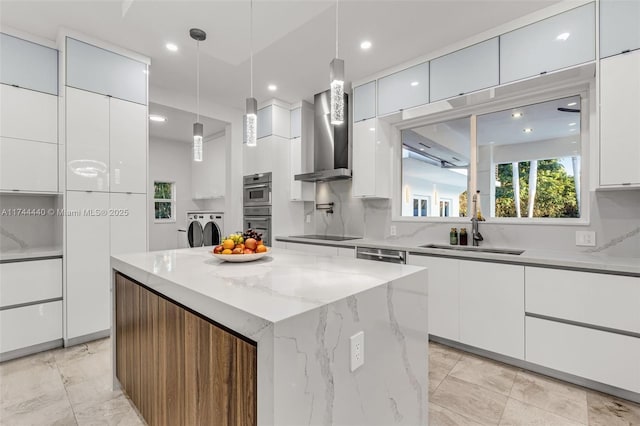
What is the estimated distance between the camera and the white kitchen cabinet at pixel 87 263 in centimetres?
265

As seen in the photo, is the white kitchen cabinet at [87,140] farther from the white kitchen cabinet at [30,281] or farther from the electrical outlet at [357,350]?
the electrical outlet at [357,350]

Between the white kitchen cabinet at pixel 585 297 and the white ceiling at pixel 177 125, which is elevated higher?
the white ceiling at pixel 177 125

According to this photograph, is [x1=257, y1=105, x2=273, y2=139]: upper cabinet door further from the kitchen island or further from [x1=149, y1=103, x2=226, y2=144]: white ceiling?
the kitchen island

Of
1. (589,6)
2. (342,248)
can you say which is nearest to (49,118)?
(342,248)

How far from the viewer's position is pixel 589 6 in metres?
2.06

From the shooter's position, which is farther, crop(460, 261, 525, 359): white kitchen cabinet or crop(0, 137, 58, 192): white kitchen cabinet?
crop(0, 137, 58, 192): white kitchen cabinet

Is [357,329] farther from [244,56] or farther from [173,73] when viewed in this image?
[173,73]

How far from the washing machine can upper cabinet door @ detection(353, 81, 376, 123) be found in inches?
120

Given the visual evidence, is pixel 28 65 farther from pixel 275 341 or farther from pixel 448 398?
pixel 448 398

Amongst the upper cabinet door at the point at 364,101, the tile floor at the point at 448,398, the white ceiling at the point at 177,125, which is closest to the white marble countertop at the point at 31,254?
the tile floor at the point at 448,398

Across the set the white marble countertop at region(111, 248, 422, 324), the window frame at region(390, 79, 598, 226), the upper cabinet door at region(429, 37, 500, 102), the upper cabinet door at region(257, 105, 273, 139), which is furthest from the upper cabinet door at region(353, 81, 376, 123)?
the white marble countertop at region(111, 248, 422, 324)

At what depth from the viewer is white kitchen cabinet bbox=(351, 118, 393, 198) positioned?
3.34m

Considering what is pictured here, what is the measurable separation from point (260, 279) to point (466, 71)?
252cm

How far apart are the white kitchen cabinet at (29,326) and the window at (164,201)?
3.80 meters
